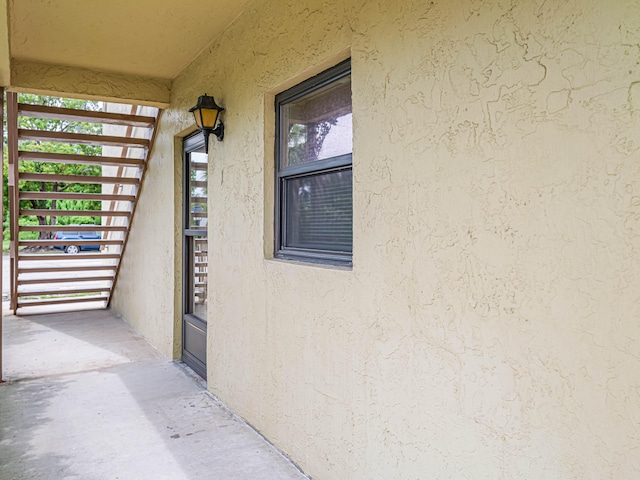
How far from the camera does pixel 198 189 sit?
181 inches

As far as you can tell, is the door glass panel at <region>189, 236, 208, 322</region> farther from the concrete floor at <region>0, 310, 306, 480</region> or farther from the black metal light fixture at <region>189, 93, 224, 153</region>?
the black metal light fixture at <region>189, 93, 224, 153</region>

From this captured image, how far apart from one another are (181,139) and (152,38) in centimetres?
121

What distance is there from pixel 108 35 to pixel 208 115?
1.05 metres

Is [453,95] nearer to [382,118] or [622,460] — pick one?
[382,118]

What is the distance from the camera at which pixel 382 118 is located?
2008 mm

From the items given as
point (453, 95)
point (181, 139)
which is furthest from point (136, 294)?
point (453, 95)

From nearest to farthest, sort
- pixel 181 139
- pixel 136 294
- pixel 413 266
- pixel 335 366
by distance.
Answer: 1. pixel 413 266
2. pixel 335 366
3. pixel 181 139
4. pixel 136 294

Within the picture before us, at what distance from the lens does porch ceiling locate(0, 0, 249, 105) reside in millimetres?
3185

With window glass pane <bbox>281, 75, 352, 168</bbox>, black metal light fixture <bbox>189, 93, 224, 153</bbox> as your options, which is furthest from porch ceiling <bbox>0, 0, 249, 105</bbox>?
window glass pane <bbox>281, 75, 352, 168</bbox>

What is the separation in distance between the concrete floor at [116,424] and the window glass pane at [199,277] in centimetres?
57

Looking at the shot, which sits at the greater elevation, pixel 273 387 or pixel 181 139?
pixel 181 139

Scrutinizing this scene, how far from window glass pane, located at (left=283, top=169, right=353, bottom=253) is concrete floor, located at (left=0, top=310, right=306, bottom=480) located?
49.5 inches

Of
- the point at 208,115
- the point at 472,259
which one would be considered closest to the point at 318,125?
the point at 208,115

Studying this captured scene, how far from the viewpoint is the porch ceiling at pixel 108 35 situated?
3.18 m
